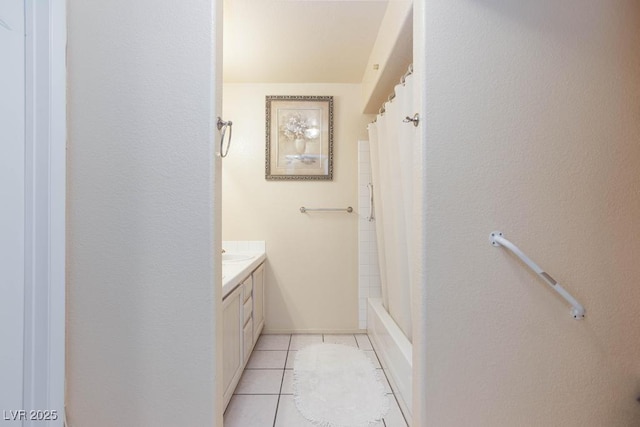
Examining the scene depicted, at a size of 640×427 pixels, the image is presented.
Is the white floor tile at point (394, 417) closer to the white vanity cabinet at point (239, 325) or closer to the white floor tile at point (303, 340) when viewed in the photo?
the white vanity cabinet at point (239, 325)

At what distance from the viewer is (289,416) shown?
1.60m

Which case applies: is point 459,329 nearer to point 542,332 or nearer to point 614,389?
point 542,332

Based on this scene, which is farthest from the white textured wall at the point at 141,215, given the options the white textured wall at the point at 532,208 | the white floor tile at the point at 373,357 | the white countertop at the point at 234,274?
the white floor tile at the point at 373,357

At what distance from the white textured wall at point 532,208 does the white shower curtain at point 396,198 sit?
0.46 m

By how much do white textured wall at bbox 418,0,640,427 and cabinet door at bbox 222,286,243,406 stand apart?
99 centimetres

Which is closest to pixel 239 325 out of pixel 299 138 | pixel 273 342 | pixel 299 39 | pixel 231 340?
pixel 231 340

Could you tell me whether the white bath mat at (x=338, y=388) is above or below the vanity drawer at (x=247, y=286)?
below

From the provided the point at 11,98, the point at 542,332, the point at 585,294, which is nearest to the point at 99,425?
the point at 11,98

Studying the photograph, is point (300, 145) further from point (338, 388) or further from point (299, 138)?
point (338, 388)

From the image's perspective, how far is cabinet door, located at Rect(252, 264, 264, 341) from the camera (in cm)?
229

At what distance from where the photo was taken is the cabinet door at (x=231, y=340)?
1532 mm

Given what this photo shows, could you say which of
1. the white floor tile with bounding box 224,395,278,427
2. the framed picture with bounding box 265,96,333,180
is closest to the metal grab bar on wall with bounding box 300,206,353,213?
the framed picture with bounding box 265,96,333,180

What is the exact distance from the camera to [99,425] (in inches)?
43.3

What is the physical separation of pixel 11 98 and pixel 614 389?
91.1 inches
